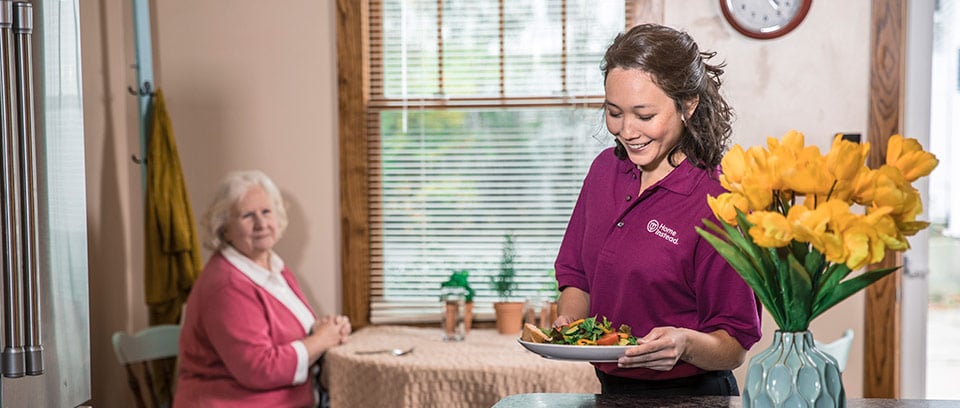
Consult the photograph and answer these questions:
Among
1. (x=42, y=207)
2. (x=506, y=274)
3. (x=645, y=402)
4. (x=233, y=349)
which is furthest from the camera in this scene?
(x=506, y=274)

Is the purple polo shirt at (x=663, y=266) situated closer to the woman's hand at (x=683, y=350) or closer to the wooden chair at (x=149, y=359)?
the woman's hand at (x=683, y=350)

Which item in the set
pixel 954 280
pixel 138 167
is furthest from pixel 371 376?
pixel 954 280

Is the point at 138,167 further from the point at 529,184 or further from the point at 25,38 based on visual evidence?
the point at 25,38

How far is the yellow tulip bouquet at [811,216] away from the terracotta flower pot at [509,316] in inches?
87.1

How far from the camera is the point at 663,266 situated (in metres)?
1.68

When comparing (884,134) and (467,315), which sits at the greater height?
(884,134)

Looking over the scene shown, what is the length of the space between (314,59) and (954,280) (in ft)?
Result: 8.01

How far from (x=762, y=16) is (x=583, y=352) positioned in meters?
2.25

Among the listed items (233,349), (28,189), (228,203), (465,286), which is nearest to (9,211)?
(28,189)

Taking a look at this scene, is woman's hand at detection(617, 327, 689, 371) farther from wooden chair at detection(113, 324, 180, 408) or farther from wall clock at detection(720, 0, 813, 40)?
wooden chair at detection(113, 324, 180, 408)

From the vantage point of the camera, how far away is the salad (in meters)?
1.59

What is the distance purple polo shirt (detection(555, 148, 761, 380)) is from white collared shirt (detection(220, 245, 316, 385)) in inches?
54.1

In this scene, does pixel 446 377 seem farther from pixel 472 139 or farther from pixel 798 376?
pixel 798 376

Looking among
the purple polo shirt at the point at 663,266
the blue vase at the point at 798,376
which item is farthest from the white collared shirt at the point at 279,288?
the blue vase at the point at 798,376
